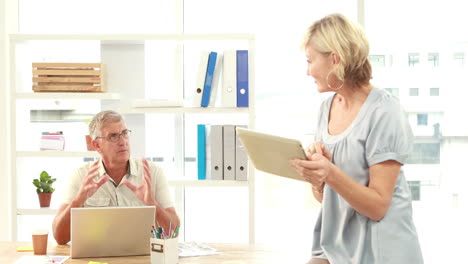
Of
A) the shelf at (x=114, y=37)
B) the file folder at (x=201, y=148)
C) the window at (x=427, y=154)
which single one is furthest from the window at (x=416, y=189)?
the shelf at (x=114, y=37)

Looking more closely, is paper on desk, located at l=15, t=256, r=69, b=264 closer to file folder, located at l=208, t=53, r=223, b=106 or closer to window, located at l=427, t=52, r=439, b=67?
file folder, located at l=208, t=53, r=223, b=106

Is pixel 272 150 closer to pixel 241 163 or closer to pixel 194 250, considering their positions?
pixel 194 250

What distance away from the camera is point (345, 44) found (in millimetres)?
1936

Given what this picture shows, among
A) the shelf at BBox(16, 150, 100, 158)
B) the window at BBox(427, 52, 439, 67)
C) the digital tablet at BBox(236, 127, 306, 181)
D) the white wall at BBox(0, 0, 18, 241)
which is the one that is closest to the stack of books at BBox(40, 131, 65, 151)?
the shelf at BBox(16, 150, 100, 158)

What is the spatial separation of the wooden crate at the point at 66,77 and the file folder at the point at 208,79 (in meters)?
0.67

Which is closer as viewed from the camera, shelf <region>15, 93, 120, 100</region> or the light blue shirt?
the light blue shirt

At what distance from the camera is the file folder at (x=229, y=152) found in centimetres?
394

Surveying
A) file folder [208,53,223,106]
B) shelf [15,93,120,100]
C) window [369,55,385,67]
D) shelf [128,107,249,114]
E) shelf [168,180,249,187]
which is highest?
window [369,55,385,67]

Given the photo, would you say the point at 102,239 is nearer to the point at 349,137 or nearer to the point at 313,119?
the point at 349,137

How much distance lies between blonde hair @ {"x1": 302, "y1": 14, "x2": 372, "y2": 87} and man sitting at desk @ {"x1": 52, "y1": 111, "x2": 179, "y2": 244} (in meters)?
1.33

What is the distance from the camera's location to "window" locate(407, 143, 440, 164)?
4.57 metres

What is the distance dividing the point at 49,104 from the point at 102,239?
7.33ft

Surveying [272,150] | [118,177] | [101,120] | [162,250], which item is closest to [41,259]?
[162,250]

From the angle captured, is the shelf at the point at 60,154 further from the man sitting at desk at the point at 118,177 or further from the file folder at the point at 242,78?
the file folder at the point at 242,78
